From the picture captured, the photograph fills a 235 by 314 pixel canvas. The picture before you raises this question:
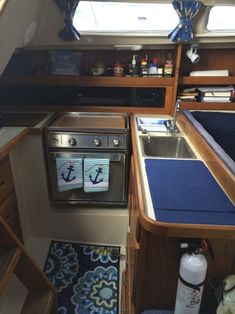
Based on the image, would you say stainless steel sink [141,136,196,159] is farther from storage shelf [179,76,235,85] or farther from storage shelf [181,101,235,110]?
storage shelf [179,76,235,85]

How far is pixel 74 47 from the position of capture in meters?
2.01

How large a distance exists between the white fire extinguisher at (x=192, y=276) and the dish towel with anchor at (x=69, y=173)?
116 cm

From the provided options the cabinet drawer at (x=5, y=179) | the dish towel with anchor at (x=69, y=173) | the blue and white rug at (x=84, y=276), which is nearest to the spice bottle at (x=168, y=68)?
the dish towel with anchor at (x=69, y=173)

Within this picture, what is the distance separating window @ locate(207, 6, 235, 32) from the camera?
1878 mm

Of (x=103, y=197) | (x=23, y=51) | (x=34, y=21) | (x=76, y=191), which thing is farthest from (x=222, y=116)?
(x=23, y=51)

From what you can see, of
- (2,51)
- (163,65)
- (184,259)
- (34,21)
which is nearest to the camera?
(184,259)

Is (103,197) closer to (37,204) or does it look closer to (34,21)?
(37,204)

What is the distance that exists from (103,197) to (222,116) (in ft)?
3.83

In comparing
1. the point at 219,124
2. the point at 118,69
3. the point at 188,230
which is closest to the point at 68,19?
the point at 118,69

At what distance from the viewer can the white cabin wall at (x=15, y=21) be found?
1445mm

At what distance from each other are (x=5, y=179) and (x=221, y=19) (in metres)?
1.99

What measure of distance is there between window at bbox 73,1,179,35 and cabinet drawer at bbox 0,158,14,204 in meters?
1.21

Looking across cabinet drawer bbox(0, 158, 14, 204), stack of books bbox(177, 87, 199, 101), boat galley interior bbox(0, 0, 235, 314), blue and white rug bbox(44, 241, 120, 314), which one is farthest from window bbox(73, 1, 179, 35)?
blue and white rug bbox(44, 241, 120, 314)

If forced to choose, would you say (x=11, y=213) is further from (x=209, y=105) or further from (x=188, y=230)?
(x=209, y=105)
